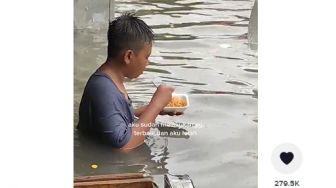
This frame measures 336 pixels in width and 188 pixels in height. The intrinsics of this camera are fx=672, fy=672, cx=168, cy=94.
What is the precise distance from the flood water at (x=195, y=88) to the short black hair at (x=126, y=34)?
0.05 ft

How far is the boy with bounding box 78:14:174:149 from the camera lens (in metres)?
1.67

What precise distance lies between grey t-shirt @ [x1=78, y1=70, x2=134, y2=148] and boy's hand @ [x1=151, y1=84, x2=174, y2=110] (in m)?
0.07

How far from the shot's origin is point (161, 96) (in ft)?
5.56
